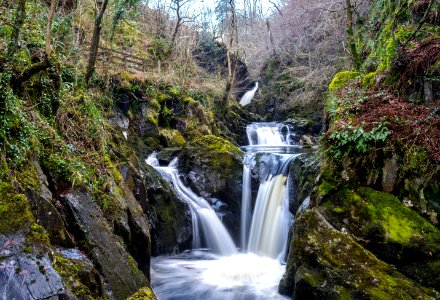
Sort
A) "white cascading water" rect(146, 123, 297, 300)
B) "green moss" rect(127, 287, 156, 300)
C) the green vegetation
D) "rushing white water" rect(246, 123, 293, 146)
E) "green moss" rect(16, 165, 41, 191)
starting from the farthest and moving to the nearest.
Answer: "rushing white water" rect(246, 123, 293, 146)
"white cascading water" rect(146, 123, 297, 300)
the green vegetation
"green moss" rect(127, 287, 156, 300)
"green moss" rect(16, 165, 41, 191)

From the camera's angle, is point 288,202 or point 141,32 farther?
point 141,32

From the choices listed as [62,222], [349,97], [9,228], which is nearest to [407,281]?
[349,97]

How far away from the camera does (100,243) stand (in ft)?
14.1

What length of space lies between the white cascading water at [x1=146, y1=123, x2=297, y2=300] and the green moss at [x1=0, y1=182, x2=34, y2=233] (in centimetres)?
424

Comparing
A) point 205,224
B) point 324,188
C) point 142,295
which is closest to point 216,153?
point 205,224

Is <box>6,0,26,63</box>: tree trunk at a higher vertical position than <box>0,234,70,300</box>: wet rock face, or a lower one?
higher

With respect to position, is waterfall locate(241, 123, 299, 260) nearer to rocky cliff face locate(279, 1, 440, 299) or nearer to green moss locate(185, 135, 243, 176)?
green moss locate(185, 135, 243, 176)

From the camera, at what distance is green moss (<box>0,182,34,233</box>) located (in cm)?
289

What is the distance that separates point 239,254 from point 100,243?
5.80 meters

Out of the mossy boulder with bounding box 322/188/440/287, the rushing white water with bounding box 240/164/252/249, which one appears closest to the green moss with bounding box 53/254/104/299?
the mossy boulder with bounding box 322/188/440/287

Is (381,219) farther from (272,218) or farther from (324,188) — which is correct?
(272,218)

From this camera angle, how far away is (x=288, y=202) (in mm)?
9641

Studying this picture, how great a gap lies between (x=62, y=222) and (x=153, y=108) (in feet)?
34.2

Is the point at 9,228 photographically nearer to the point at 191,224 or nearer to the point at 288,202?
the point at 191,224
